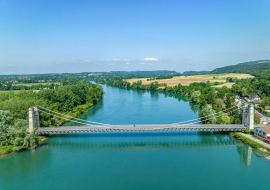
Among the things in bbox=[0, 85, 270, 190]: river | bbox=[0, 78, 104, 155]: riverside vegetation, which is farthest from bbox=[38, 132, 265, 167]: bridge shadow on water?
bbox=[0, 78, 104, 155]: riverside vegetation

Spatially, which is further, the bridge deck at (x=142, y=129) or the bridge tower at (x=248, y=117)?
the bridge tower at (x=248, y=117)

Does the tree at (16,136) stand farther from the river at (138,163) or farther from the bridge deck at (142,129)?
the bridge deck at (142,129)

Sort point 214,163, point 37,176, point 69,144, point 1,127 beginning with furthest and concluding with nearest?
point 69,144 < point 1,127 < point 214,163 < point 37,176

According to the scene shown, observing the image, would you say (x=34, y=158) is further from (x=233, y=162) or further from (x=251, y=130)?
(x=251, y=130)

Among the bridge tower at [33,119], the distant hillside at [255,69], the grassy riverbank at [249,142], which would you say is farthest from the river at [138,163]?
the distant hillside at [255,69]

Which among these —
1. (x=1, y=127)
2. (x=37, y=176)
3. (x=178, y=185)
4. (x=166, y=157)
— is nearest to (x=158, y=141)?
(x=166, y=157)

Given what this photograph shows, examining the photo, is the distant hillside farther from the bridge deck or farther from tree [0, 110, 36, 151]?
tree [0, 110, 36, 151]
